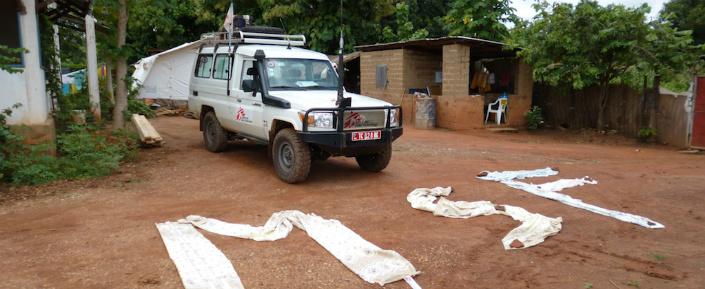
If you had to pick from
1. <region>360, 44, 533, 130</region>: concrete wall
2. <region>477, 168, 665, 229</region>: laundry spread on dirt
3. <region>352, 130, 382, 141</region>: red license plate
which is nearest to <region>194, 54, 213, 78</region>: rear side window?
<region>352, 130, 382, 141</region>: red license plate

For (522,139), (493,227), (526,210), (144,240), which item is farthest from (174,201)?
(522,139)

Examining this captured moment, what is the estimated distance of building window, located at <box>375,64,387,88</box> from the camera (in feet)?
57.0

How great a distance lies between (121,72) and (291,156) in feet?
16.2

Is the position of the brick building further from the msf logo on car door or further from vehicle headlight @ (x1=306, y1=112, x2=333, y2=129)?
vehicle headlight @ (x1=306, y1=112, x2=333, y2=129)

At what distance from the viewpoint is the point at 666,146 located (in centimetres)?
1188

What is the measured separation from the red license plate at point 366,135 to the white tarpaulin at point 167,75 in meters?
15.0

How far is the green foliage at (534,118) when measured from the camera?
50.5 ft

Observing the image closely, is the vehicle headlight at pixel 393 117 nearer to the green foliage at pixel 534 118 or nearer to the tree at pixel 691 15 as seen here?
the green foliage at pixel 534 118

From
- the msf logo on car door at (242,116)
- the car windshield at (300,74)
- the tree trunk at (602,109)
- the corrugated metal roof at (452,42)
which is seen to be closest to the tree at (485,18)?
the corrugated metal roof at (452,42)

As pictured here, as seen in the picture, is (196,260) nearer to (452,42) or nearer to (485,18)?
(452,42)

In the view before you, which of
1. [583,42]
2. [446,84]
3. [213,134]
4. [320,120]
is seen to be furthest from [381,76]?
[320,120]

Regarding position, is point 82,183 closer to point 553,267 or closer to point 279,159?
point 279,159

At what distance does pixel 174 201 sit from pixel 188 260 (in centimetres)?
224

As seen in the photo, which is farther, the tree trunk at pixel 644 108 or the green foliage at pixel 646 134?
the tree trunk at pixel 644 108
